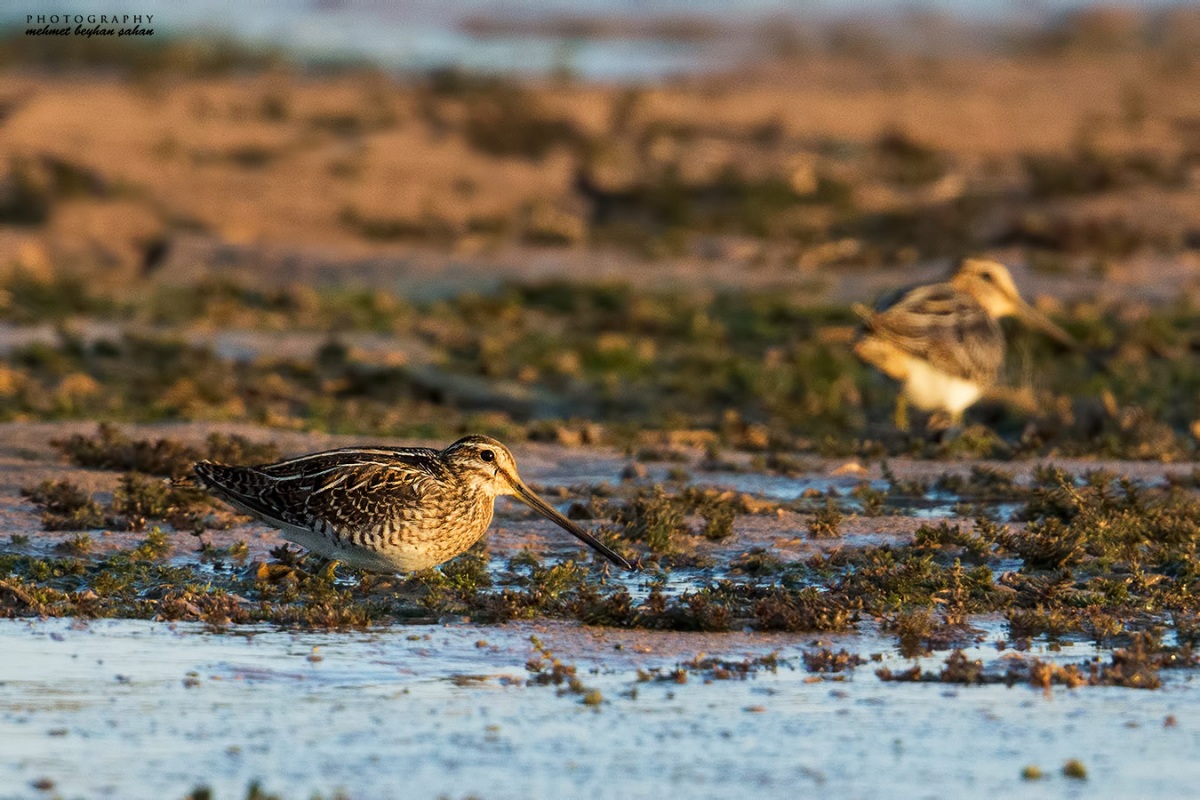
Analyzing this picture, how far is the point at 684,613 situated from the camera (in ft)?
26.3

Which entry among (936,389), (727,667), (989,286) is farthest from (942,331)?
(727,667)

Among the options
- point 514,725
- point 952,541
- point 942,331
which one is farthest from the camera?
point 942,331

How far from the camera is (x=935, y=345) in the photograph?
484 inches

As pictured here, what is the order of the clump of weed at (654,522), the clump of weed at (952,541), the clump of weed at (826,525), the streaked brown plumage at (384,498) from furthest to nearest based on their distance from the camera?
the clump of weed at (826,525) → the clump of weed at (654,522) → the clump of weed at (952,541) → the streaked brown plumage at (384,498)

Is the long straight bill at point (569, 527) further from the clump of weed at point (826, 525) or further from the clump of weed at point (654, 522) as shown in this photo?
the clump of weed at point (826, 525)

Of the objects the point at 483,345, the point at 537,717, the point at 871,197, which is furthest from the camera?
the point at 871,197

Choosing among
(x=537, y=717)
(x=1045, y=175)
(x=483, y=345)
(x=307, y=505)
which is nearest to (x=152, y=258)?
(x=483, y=345)

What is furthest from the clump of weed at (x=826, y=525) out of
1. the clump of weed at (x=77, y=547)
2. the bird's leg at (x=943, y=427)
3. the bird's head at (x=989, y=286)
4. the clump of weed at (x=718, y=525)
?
the bird's head at (x=989, y=286)

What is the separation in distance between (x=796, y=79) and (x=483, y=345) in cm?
1919

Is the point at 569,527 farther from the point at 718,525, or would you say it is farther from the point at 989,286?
Result: the point at 989,286

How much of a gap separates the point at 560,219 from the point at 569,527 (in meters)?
11.9

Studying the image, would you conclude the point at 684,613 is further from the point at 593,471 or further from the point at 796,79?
the point at 796,79

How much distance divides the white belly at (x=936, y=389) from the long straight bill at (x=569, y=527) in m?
3.86

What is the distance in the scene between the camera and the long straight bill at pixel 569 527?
8.95 m
